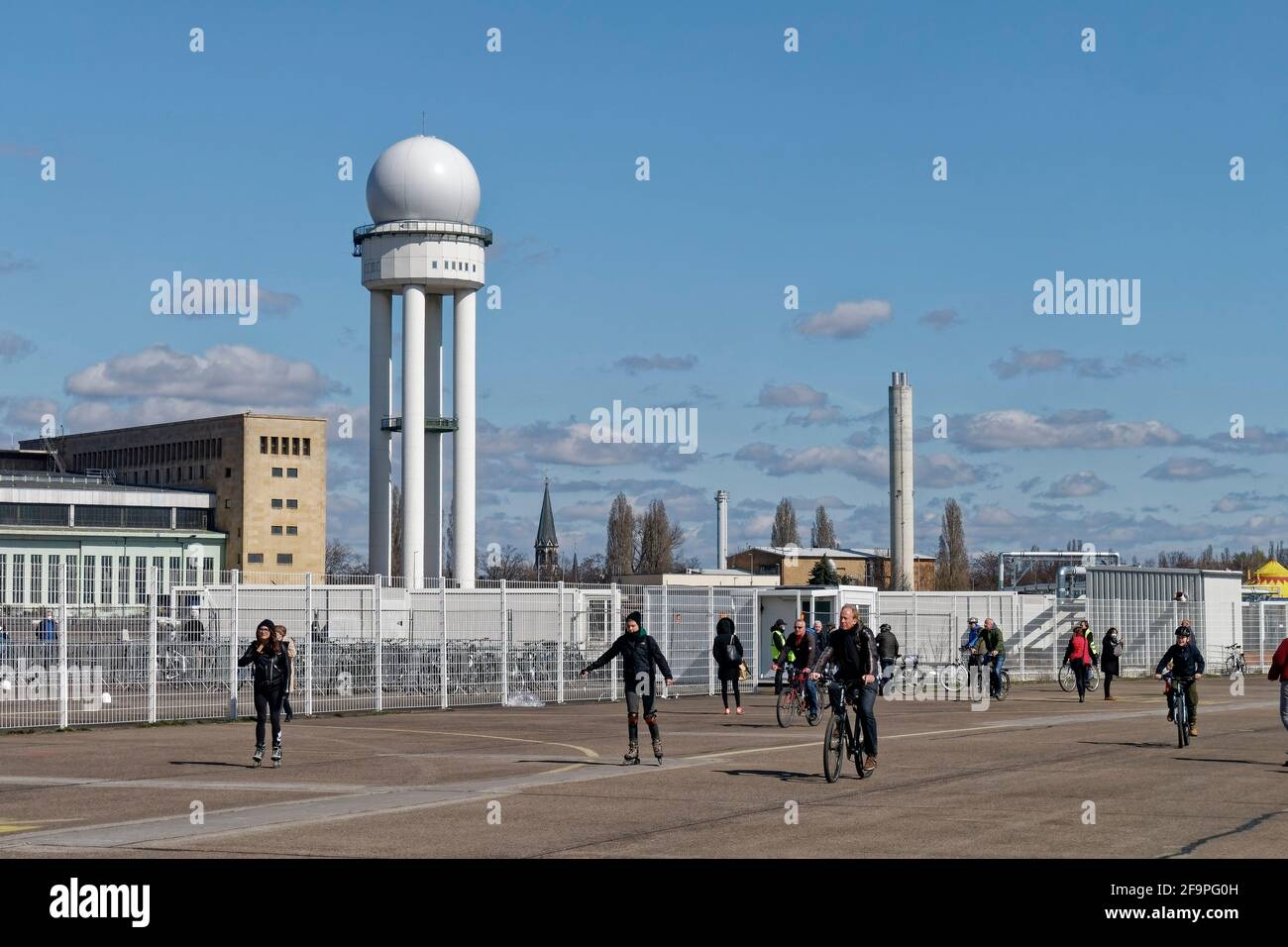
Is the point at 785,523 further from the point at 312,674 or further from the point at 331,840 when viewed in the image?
the point at 331,840

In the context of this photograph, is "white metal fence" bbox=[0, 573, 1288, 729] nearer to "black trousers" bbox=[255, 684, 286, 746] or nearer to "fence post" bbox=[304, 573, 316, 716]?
"fence post" bbox=[304, 573, 316, 716]

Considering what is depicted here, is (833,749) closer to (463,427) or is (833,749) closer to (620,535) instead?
(463,427)

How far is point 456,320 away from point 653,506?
220 feet

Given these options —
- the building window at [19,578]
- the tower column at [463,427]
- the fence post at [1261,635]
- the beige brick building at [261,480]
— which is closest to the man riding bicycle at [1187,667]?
the fence post at [1261,635]

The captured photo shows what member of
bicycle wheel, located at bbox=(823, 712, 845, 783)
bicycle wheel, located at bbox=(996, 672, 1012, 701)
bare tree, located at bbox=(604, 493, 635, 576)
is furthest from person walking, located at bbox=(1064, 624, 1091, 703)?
bare tree, located at bbox=(604, 493, 635, 576)

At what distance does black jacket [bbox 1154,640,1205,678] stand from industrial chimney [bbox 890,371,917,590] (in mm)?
94846

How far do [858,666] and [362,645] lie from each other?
16741 mm

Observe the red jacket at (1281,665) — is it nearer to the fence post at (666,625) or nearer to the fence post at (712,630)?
the fence post at (666,625)

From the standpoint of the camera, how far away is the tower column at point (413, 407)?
78.1 metres

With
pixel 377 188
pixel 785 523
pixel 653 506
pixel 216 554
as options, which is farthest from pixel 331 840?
pixel 785 523

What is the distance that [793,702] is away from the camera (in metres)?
29.3

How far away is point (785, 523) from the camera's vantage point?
17025cm

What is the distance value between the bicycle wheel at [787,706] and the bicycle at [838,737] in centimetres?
924

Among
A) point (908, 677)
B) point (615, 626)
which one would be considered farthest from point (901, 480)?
point (615, 626)
